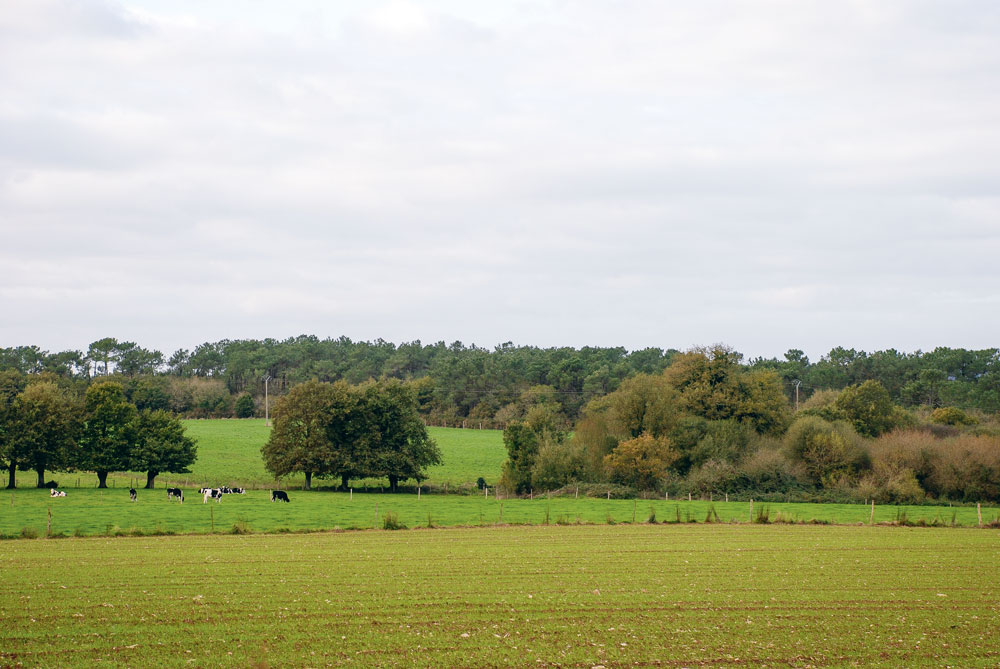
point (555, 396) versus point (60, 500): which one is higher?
point (555, 396)

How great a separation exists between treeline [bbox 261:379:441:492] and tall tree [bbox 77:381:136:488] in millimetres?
11167

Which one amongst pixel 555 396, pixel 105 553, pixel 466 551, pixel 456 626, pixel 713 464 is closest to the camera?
pixel 456 626

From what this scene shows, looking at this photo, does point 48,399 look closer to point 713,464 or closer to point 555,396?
point 713,464

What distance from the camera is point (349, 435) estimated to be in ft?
241

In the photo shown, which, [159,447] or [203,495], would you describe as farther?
[159,447]

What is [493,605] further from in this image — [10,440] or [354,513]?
[10,440]

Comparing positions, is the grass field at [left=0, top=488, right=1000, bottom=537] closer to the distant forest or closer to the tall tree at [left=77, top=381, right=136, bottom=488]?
the tall tree at [left=77, top=381, right=136, bottom=488]

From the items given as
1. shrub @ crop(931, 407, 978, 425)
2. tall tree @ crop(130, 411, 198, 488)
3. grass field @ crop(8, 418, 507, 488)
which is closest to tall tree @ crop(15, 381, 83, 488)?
grass field @ crop(8, 418, 507, 488)

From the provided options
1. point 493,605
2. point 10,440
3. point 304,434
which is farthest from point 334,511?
point 493,605

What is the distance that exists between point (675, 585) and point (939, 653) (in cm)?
721

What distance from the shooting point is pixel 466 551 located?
91.4 feet

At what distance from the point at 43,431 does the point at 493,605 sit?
193 ft

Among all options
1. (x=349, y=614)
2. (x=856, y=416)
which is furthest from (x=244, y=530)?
(x=856, y=416)

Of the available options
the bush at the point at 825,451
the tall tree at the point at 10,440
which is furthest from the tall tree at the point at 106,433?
the bush at the point at 825,451
